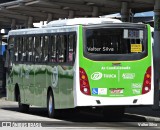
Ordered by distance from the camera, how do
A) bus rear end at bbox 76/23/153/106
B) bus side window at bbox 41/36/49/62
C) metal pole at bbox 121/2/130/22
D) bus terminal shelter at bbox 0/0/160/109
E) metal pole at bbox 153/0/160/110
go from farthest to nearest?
metal pole at bbox 121/2/130/22 < bus terminal shelter at bbox 0/0/160/109 < metal pole at bbox 153/0/160/110 < bus side window at bbox 41/36/49/62 < bus rear end at bbox 76/23/153/106

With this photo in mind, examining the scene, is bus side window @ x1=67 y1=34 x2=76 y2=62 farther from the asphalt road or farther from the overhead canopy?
the overhead canopy

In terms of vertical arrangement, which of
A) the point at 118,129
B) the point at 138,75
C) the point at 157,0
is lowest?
the point at 118,129

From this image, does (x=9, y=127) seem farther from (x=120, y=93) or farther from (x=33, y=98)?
(x=33, y=98)

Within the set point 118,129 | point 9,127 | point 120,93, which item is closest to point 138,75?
point 120,93

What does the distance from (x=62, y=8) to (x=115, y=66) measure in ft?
54.2

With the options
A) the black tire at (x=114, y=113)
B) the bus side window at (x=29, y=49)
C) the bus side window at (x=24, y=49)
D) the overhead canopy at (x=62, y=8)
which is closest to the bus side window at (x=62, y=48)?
the black tire at (x=114, y=113)

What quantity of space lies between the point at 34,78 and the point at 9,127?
20.7 feet

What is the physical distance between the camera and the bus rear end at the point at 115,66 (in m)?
19.8

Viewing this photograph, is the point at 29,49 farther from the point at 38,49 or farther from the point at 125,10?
the point at 125,10

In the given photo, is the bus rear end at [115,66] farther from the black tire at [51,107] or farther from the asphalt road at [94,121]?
the black tire at [51,107]

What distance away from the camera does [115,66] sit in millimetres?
20031

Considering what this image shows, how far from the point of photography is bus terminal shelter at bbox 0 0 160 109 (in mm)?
26203

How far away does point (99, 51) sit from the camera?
20016 mm

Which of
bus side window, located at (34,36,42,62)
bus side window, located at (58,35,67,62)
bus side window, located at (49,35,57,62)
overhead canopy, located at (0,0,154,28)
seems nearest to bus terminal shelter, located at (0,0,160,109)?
overhead canopy, located at (0,0,154,28)
